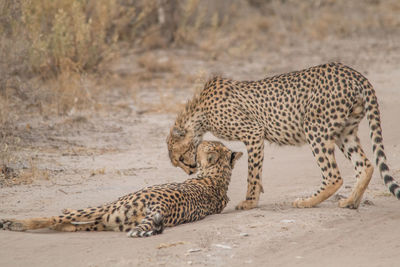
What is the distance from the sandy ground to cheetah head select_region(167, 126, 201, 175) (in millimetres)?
522

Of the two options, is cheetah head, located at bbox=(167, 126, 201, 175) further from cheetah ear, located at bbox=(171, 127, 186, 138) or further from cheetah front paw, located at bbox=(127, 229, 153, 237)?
cheetah front paw, located at bbox=(127, 229, 153, 237)

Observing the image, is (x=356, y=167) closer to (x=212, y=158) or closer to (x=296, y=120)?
(x=296, y=120)

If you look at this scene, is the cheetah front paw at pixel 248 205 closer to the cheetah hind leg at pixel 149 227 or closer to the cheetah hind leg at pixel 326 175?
the cheetah hind leg at pixel 326 175

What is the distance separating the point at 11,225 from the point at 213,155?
1.93 meters

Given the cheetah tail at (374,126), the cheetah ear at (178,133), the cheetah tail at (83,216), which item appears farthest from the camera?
the cheetah ear at (178,133)

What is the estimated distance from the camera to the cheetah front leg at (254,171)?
19.0 feet

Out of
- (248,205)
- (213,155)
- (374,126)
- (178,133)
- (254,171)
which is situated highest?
(374,126)

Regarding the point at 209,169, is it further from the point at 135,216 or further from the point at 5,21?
the point at 5,21

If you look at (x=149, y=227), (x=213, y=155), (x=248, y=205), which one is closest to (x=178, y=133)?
(x=213, y=155)

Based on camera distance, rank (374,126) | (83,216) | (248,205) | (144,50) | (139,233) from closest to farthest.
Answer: (139,233) → (83,216) → (374,126) → (248,205) → (144,50)

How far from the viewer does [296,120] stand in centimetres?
577

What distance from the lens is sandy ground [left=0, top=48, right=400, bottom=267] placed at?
4.30 m

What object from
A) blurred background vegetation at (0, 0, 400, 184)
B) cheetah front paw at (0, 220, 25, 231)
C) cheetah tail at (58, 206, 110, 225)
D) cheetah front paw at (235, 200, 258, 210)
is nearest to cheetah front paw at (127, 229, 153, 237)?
cheetah tail at (58, 206, 110, 225)

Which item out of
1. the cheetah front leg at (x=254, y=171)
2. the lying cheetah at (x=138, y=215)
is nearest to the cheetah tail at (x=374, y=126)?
the cheetah front leg at (x=254, y=171)
